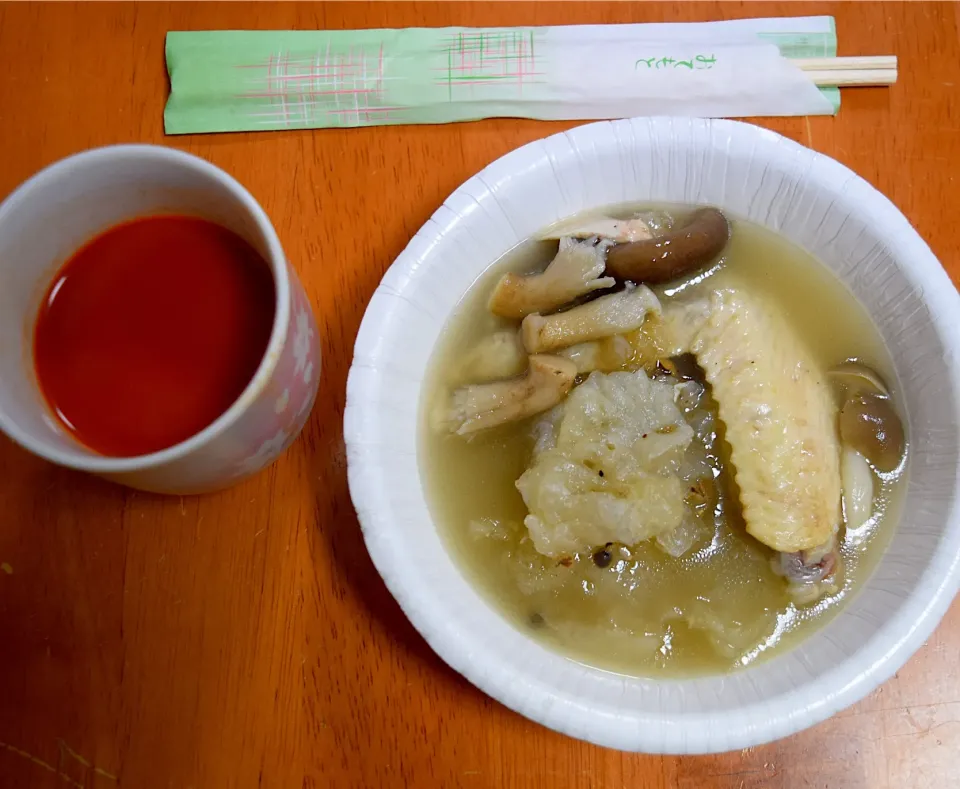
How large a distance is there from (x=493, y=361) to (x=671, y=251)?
24 centimetres

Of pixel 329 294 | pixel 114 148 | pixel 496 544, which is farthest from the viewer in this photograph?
pixel 329 294

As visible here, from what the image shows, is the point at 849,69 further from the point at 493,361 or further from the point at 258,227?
the point at 258,227

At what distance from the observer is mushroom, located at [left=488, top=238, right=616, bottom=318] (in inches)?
34.1

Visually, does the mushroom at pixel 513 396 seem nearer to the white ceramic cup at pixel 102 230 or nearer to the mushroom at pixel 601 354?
the mushroom at pixel 601 354

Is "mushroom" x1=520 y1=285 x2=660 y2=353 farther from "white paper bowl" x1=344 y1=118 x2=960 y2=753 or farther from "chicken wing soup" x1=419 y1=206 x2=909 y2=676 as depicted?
"white paper bowl" x1=344 y1=118 x2=960 y2=753

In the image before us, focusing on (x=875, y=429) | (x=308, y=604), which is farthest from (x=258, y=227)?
(x=875, y=429)

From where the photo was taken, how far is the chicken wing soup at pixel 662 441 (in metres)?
0.80

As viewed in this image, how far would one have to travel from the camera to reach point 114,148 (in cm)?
70

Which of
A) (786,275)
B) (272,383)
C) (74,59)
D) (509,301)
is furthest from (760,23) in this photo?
(74,59)

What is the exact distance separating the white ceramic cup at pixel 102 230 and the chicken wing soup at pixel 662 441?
0.20 meters

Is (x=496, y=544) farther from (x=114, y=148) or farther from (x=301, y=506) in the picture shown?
(x=114, y=148)

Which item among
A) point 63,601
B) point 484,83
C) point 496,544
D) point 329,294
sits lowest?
point 63,601

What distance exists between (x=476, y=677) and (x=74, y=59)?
3.27ft

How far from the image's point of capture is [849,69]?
994 mm
